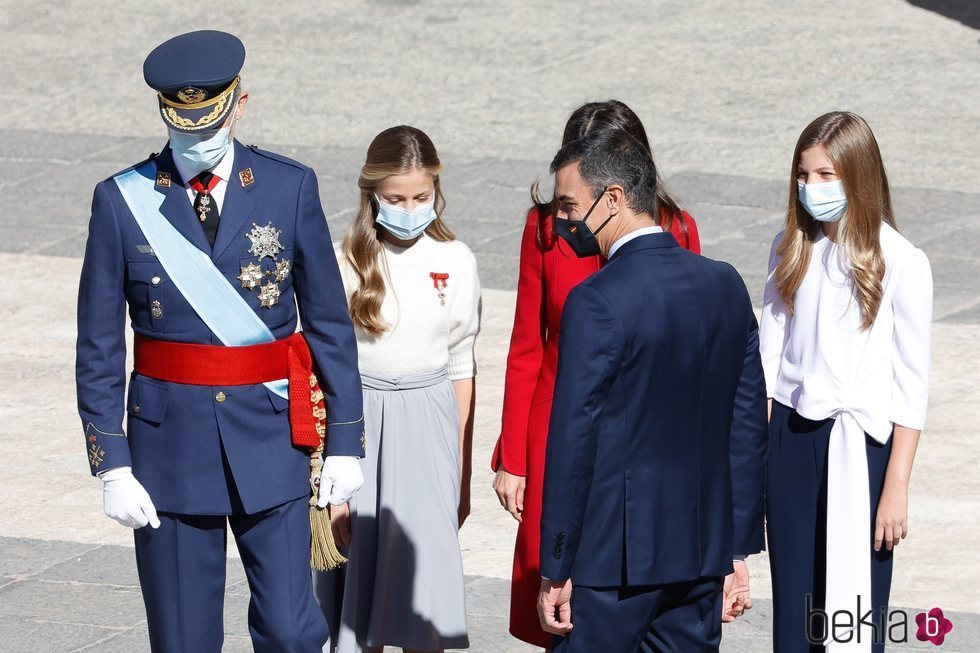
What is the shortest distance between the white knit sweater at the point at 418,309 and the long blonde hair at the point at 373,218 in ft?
0.09

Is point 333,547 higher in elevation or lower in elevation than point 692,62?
lower

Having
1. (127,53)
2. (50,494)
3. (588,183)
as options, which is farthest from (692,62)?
(588,183)

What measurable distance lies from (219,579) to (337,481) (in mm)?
402

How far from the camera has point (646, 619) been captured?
12.7ft

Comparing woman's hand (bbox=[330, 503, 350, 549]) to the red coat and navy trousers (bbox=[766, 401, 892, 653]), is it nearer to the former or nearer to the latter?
the red coat

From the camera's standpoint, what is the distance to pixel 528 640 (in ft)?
15.9

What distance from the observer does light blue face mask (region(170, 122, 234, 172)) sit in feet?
14.1

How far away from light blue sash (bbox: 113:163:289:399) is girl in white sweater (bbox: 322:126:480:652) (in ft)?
2.28

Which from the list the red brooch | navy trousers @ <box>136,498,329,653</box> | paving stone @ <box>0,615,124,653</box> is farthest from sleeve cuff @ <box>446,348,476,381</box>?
paving stone @ <box>0,615,124,653</box>

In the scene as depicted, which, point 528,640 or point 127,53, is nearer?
point 528,640

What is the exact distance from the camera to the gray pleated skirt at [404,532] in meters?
5.03

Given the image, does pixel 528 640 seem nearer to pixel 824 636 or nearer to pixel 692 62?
pixel 824 636

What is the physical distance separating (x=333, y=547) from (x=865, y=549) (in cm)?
142

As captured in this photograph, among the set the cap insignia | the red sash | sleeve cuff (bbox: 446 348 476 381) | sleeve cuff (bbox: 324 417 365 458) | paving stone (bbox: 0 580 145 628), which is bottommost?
paving stone (bbox: 0 580 145 628)
